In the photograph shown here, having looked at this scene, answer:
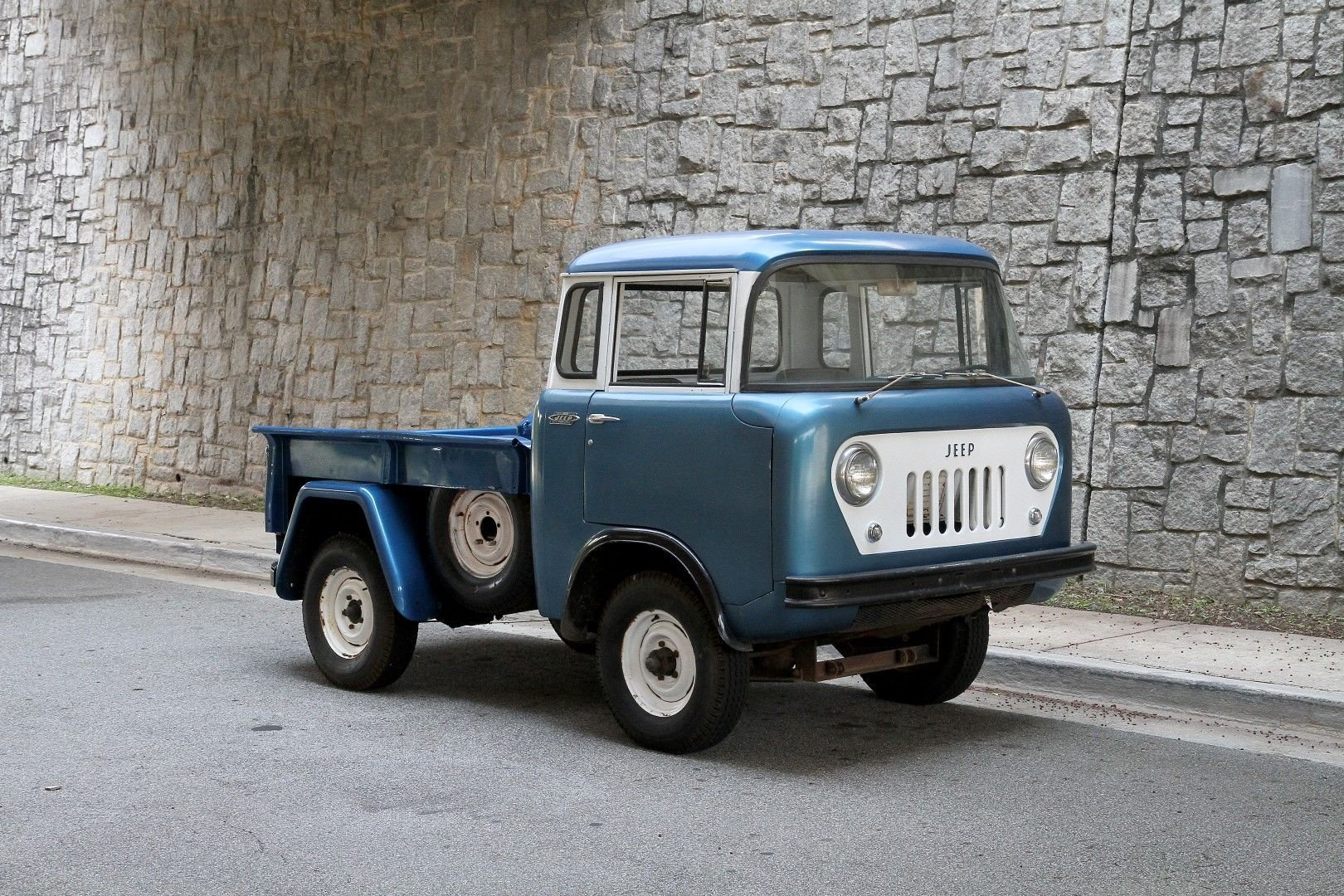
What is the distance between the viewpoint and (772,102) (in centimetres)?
1204

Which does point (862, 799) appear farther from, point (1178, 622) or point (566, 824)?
point (1178, 622)

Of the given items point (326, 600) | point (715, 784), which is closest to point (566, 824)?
point (715, 784)

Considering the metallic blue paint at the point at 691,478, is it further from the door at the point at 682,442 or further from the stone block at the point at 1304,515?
the stone block at the point at 1304,515

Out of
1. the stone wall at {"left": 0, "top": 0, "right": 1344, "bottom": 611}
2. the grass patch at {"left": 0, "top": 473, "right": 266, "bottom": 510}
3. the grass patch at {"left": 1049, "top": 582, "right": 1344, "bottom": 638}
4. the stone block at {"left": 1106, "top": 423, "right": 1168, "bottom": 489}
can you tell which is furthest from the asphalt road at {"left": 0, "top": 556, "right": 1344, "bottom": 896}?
the grass patch at {"left": 0, "top": 473, "right": 266, "bottom": 510}

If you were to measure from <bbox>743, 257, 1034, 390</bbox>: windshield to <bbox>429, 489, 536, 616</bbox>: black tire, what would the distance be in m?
1.54

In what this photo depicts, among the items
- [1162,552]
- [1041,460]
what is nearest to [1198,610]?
[1162,552]

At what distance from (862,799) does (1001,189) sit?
608cm

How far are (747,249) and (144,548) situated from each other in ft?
27.5

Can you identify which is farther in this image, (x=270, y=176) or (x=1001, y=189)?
(x=270, y=176)

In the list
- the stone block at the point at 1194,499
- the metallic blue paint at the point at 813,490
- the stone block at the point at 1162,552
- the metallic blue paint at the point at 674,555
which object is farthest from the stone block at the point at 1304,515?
the metallic blue paint at the point at 674,555

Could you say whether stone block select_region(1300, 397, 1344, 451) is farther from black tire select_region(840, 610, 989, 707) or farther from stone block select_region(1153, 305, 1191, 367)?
black tire select_region(840, 610, 989, 707)

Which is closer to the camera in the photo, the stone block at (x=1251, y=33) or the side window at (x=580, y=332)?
the side window at (x=580, y=332)

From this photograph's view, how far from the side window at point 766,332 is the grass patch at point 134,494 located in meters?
10.3

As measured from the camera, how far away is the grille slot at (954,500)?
6.14 m
